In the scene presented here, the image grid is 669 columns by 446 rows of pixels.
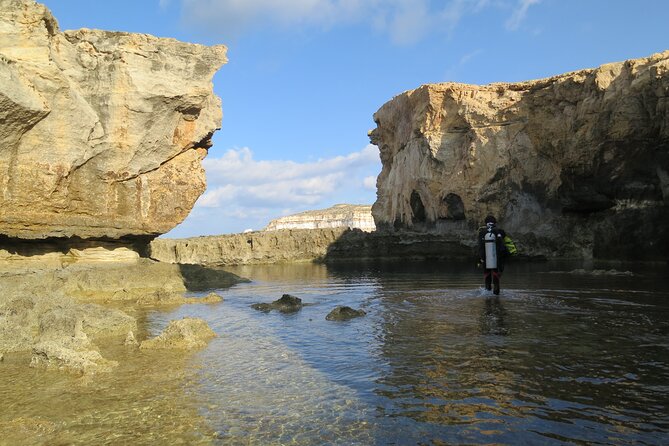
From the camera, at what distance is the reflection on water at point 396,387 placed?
185 inches

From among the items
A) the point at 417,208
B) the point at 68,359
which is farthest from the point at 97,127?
the point at 417,208

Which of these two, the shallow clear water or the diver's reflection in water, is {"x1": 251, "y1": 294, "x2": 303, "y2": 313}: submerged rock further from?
the diver's reflection in water

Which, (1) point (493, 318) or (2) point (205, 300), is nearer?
(1) point (493, 318)

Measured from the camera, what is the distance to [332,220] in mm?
129625

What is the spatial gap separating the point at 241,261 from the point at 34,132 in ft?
108

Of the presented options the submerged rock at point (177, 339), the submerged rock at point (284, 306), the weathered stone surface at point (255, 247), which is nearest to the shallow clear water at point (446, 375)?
the submerged rock at point (177, 339)

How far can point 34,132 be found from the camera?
1489 cm

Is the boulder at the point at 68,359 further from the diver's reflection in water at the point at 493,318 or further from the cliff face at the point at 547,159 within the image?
the cliff face at the point at 547,159

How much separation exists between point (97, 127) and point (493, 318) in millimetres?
13823

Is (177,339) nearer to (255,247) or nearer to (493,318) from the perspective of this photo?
(493,318)

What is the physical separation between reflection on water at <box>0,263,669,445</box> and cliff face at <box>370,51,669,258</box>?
72.0 ft

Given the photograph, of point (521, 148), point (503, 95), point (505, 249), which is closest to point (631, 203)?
point (521, 148)

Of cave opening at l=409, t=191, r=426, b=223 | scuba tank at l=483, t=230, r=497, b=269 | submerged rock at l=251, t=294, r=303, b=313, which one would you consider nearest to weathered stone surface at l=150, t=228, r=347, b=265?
cave opening at l=409, t=191, r=426, b=223

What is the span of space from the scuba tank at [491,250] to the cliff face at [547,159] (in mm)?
17805
